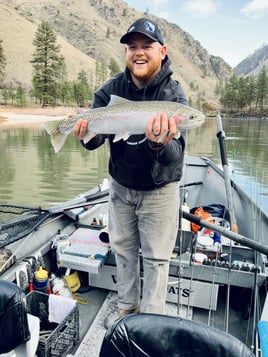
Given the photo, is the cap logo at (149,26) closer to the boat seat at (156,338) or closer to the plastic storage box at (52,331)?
the boat seat at (156,338)

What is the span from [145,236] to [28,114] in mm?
52312

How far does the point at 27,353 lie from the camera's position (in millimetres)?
1945

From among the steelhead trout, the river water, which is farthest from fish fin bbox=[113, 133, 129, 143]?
the river water

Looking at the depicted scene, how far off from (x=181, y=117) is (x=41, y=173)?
1184cm

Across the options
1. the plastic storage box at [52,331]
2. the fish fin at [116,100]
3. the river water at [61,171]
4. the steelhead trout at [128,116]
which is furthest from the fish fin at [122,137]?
the river water at [61,171]

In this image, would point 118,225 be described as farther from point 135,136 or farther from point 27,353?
point 27,353

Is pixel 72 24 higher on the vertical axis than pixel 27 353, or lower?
higher

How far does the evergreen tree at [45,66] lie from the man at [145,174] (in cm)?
6130

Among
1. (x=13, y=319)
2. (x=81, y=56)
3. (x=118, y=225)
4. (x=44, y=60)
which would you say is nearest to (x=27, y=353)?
(x=13, y=319)

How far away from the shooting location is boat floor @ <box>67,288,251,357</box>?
9.79 ft

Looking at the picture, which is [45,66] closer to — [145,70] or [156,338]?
[145,70]

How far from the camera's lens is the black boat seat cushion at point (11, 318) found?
1.83 metres

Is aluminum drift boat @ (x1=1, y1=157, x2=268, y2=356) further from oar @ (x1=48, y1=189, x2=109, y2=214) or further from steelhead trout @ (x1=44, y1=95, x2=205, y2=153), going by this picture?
steelhead trout @ (x1=44, y1=95, x2=205, y2=153)

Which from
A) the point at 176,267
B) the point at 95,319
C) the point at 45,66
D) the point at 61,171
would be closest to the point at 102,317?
the point at 95,319
